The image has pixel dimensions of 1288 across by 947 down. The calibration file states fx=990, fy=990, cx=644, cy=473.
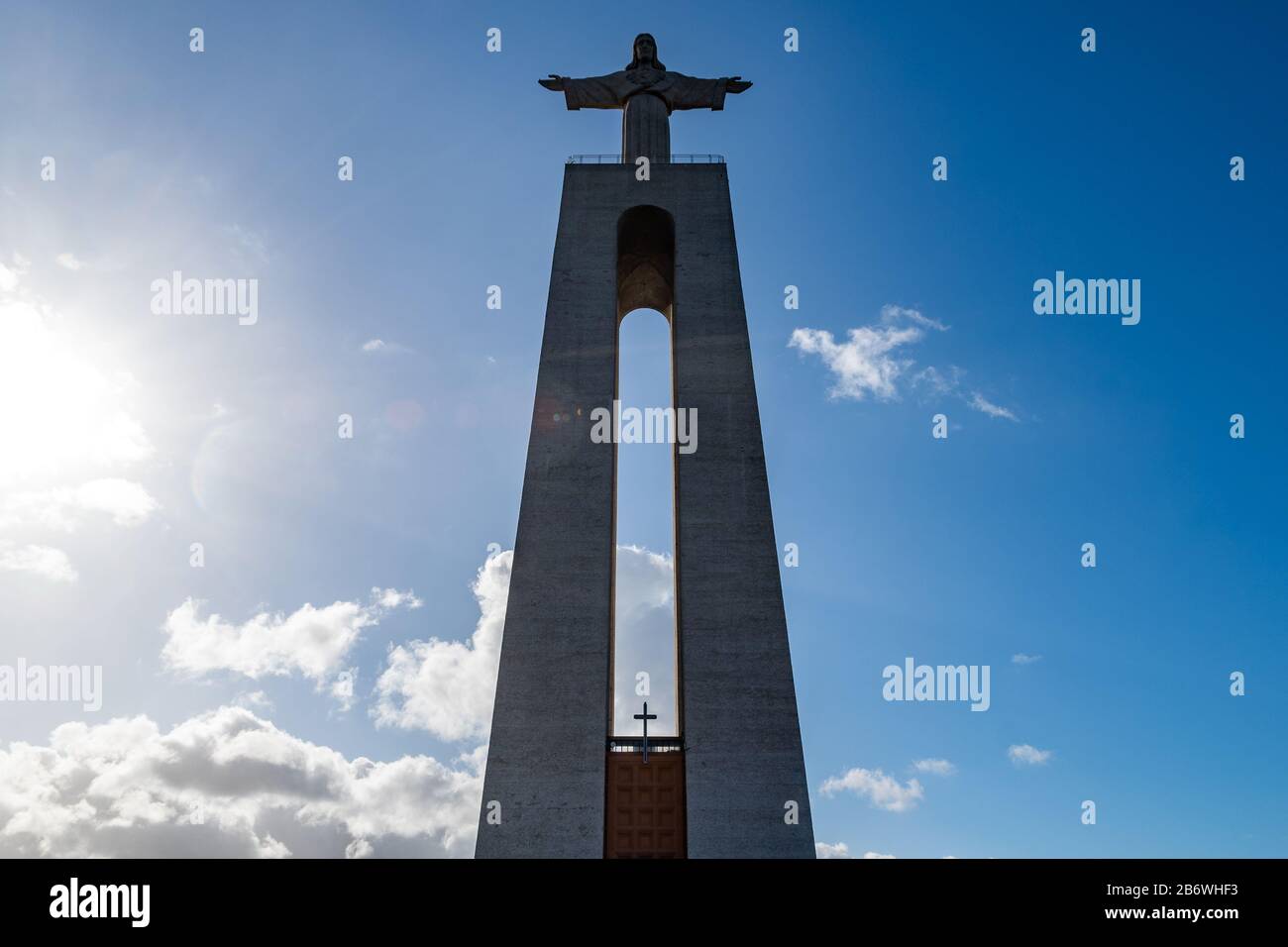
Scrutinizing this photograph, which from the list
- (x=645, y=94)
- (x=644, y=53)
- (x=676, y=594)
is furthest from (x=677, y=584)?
(x=644, y=53)

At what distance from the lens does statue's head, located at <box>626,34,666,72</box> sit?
2836 cm

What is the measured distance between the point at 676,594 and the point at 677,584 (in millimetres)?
210

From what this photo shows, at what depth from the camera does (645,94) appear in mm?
27578

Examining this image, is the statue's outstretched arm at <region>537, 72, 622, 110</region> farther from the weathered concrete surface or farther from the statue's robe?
the weathered concrete surface

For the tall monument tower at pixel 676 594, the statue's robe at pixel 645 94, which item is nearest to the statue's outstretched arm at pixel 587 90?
the statue's robe at pixel 645 94

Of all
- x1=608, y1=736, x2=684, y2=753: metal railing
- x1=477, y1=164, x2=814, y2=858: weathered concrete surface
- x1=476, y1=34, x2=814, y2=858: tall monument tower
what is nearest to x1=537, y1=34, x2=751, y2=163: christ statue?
x1=476, y1=34, x2=814, y2=858: tall monument tower

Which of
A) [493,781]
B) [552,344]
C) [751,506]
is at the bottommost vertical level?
[493,781]

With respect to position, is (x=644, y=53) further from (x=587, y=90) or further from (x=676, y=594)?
(x=676, y=594)
